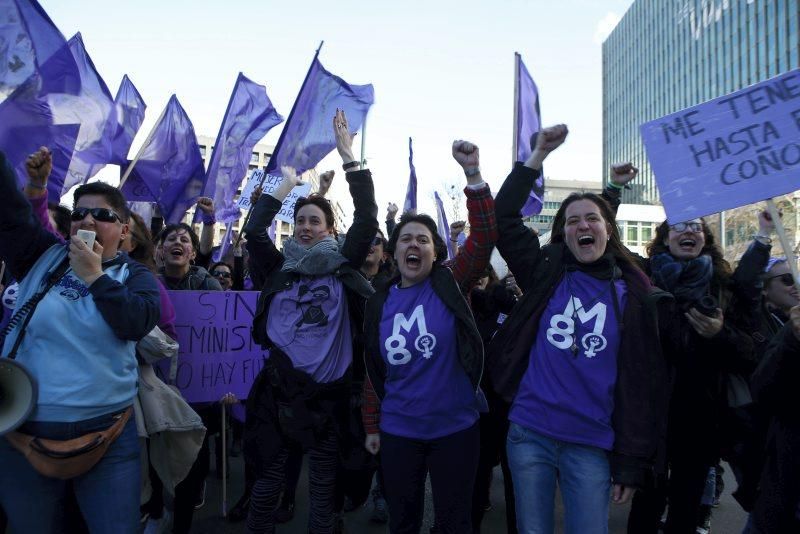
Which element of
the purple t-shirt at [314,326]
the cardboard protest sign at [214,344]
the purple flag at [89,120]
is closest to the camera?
the purple t-shirt at [314,326]

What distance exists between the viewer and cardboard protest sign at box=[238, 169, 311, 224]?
5658 millimetres

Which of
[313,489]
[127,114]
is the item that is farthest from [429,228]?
[127,114]

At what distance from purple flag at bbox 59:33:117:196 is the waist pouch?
3064mm

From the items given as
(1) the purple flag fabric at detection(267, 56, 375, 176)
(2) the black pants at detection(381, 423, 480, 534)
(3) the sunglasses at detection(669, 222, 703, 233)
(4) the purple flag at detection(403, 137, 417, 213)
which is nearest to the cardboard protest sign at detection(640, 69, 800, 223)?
(3) the sunglasses at detection(669, 222, 703, 233)

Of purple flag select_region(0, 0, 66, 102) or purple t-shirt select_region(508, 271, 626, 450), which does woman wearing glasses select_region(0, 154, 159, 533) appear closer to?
purple t-shirt select_region(508, 271, 626, 450)

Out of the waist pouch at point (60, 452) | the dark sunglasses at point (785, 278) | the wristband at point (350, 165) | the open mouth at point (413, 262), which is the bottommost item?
the waist pouch at point (60, 452)

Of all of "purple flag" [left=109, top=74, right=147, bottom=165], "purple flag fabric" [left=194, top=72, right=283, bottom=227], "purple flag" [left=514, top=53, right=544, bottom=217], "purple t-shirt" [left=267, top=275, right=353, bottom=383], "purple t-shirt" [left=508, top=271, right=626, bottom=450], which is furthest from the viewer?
"purple flag fabric" [left=194, top=72, right=283, bottom=227]

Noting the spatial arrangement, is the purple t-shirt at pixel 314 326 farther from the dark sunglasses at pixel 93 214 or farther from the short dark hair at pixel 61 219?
the short dark hair at pixel 61 219

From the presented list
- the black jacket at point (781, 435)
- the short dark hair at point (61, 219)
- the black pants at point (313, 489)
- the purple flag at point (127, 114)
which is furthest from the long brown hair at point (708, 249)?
the purple flag at point (127, 114)

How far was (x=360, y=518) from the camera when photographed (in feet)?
13.5

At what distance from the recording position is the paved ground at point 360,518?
3.83 meters

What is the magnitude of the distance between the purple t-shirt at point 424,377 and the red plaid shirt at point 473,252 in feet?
0.54

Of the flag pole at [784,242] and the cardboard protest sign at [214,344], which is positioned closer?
the flag pole at [784,242]

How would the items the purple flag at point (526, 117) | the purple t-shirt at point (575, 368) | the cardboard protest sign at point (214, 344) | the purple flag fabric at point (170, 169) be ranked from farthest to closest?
the purple flag fabric at point (170, 169)
the purple flag at point (526, 117)
the cardboard protest sign at point (214, 344)
the purple t-shirt at point (575, 368)
